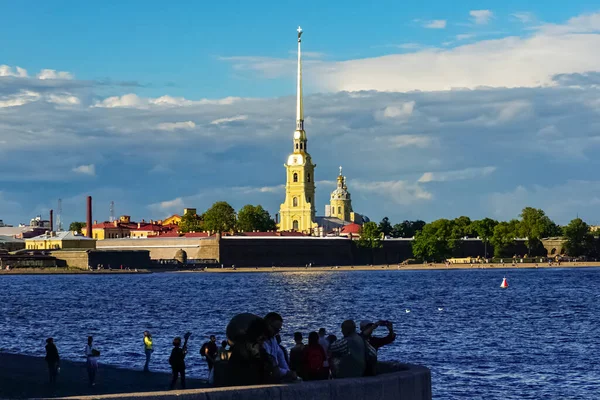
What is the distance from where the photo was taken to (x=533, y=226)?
16438cm

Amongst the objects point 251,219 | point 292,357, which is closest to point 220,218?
point 251,219

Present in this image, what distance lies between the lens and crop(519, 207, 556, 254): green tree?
164m

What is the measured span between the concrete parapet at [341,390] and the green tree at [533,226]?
510ft

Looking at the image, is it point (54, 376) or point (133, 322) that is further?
point (133, 322)

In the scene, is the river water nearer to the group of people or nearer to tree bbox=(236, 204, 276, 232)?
the group of people

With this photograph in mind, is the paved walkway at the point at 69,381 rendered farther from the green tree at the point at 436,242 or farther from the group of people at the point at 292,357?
the green tree at the point at 436,242

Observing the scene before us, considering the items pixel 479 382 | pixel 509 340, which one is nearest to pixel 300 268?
pixel 509 340

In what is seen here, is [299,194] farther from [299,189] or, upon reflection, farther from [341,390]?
[341,390]

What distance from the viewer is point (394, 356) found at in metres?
31.4

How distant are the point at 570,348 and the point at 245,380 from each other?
27099 mm

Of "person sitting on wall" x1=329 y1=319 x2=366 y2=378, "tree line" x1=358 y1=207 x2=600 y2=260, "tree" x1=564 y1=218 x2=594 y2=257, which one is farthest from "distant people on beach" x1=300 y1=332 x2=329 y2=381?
"tree" x1=564 y1=218 x2=594 y2=257

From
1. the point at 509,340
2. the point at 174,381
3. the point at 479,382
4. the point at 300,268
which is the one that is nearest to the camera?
the point at 174,381

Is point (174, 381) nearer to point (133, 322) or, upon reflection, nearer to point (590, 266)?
point (133, 322)

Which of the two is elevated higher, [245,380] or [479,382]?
[245,380]
